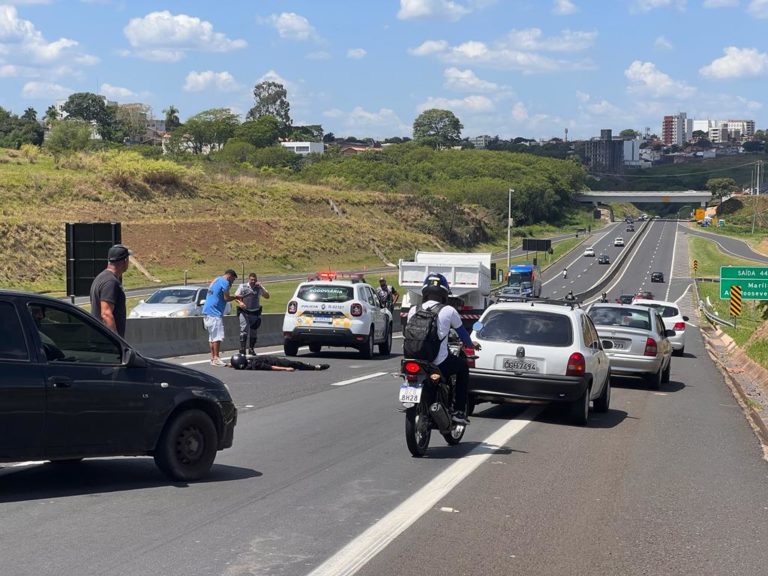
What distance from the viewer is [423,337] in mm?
10945

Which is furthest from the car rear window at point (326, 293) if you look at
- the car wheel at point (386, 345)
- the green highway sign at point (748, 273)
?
the green highway sign at point (748, 273)

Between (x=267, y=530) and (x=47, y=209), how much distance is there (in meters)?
75.4

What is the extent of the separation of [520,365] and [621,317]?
803 centimetres

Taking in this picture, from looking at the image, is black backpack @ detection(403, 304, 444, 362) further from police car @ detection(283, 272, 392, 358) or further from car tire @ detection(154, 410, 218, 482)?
police car @ detection(283, 272, 392, 358)

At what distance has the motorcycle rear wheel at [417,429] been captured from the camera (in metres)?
10.9

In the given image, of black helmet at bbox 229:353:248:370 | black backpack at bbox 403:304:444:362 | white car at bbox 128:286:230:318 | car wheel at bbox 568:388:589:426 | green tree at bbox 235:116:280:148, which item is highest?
green tree at bbox 235:116:280:148

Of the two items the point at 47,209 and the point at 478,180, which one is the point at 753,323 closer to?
the point at 47,209

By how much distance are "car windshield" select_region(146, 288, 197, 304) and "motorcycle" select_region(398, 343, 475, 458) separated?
18162 millimetres

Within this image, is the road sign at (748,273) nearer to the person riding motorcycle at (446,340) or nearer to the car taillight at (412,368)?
the person riding motorcycle at (446,340)

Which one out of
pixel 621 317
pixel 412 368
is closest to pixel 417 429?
pixel 412 368

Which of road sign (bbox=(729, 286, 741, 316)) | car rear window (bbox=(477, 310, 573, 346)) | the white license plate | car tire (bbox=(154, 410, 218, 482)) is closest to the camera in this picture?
car tire (bbox=(154, 410, 218, 482))

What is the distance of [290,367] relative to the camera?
70.3 feet

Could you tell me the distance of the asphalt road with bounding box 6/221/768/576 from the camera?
710 cm

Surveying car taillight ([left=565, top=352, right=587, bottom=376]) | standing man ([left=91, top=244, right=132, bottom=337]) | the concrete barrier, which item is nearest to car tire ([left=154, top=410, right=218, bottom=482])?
standing man ([left=91, top=244, right=132, bottom=337])
